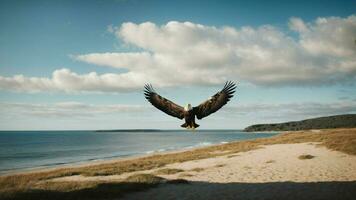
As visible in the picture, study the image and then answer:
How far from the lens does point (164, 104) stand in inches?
357

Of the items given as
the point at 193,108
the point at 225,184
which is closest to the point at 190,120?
the point at 193,108

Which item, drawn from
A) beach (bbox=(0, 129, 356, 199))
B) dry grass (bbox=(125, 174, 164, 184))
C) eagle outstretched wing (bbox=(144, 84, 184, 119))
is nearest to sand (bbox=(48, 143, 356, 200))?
beach (bbox=(0, 129, 356, 199))

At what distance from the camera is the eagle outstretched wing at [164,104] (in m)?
8.76

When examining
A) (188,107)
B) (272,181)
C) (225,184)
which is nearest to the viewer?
(188,107)

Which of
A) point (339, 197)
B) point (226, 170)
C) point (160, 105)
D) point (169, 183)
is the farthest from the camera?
point (226, 170)

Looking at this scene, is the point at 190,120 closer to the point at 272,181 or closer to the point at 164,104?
the point at 164,104

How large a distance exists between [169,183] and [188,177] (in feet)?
9.18

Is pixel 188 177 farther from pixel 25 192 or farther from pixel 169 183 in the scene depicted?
pixel 25 192

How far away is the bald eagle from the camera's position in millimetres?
8539

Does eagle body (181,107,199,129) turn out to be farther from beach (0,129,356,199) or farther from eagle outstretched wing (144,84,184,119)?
beach (0,129,356,199)

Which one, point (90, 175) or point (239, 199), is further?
point (90, 175)

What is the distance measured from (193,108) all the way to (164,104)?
0.93 meters

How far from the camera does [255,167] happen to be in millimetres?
26766

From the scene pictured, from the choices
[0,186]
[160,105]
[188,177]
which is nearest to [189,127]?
[160,105]
